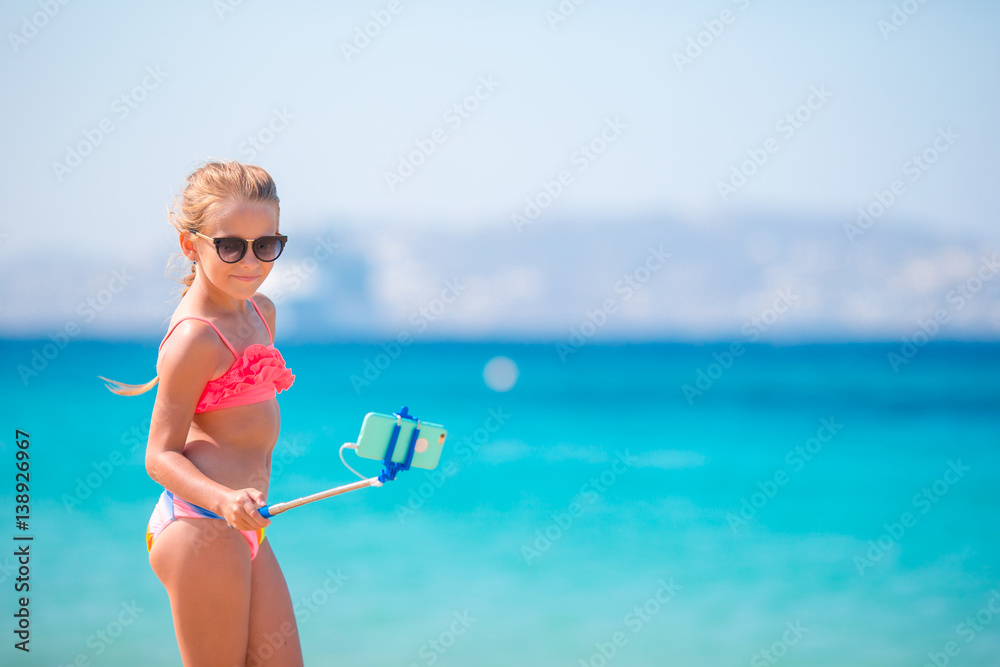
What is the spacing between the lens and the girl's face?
206cm

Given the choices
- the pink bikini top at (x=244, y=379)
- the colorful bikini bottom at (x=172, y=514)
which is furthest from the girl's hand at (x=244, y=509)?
the pink bikini top at (x=244, y=379)

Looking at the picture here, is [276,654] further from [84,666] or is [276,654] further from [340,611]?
[340,611]

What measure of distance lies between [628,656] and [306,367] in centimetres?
2764

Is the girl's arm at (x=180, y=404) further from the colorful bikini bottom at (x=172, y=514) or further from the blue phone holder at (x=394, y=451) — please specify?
the blue phone holder at (x=394, y=451)

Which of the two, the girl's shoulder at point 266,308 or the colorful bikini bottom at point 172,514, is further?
the girl's shoulder at point 266,308

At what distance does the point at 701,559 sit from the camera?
6750 millimetres

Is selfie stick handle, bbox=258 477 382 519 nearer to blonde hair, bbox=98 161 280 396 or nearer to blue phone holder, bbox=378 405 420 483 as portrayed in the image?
blue phone holder, bbox=378 405 420 483

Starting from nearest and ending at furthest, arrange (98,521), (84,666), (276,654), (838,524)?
(276,654) → (84,666) → (98,521) → (838,524)

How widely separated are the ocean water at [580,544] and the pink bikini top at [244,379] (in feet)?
9.94

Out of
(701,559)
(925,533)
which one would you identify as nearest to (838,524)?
(925,533)

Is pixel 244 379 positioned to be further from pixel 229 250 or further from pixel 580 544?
pixel 580 544

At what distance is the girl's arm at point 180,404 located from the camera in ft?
6.22

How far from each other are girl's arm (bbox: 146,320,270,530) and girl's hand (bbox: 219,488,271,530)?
0.23ft

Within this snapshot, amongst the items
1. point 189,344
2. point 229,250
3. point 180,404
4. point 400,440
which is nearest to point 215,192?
point 229,250
